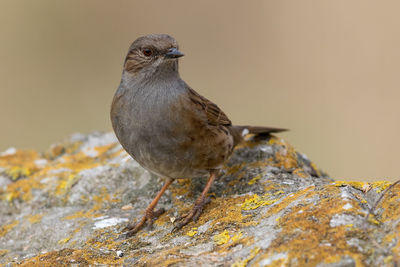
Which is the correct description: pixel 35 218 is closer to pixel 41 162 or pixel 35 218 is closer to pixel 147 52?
pixel 41 162

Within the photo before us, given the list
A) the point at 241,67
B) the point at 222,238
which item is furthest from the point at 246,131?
the point at 241,67

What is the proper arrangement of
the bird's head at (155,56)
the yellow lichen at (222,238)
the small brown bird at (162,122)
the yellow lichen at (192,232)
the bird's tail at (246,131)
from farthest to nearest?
the bird's tail at (246,131), the bird's head at (155,56), the small brown bird at (162,122), the yellow lichen at (192,232), the yellow lichen at (222,238)

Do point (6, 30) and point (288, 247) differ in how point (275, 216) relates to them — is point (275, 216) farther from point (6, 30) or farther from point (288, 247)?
point (6, 30)

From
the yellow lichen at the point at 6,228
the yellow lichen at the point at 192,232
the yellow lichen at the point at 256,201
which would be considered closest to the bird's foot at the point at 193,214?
the yellow lichen at the point at 192,232

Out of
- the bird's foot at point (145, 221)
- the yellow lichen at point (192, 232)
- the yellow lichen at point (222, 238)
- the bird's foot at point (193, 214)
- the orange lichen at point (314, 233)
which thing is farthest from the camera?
the bird's foot at point (145, 221)

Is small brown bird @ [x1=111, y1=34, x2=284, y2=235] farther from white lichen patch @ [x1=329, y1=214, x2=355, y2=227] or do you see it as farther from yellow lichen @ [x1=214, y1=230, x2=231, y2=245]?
white lichen patch @ [x1=329, y1=214, x2=355, y2=227]

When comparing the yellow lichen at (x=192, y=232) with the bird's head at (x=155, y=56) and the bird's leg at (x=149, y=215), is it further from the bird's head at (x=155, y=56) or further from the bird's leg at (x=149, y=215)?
the bird's head at (x=155, y=56)

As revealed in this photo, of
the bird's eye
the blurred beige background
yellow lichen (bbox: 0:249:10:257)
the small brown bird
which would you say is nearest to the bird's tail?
the small brown bird
